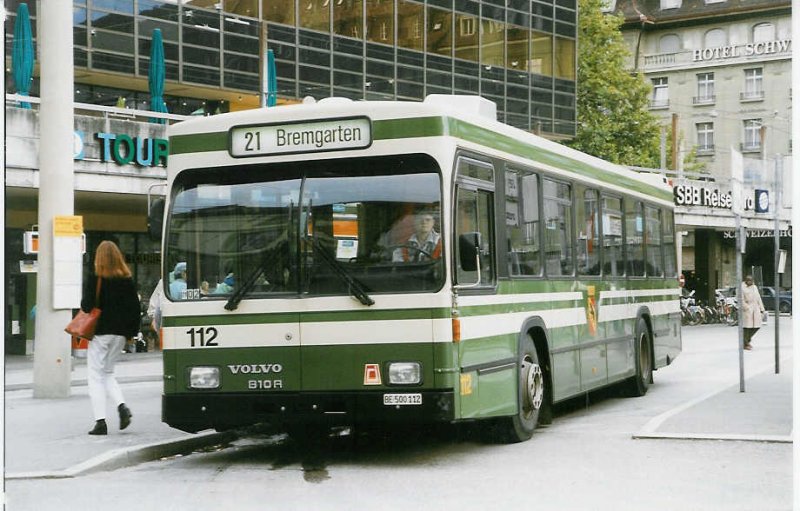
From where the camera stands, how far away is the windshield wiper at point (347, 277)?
1003cm

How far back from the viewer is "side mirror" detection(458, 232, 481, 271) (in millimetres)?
10023

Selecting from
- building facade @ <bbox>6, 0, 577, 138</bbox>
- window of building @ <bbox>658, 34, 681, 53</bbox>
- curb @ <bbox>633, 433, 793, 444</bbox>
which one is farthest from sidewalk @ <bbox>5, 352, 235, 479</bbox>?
window of building @ <bbox>658, 34, 681, 53</bbox>

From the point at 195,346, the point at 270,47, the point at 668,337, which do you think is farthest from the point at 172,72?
the point at 195,346

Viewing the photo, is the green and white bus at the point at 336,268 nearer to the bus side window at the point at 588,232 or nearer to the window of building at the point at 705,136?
the bus side window at the point at 588,232

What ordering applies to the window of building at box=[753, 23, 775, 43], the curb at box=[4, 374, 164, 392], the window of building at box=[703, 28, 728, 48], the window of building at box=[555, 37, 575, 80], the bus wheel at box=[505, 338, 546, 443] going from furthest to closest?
the window of building at box=[555, 37, 575, 80], the window of building at box=[703, 28, 728, 48], the window of building at box=[753, 23, 775, 43], the curb at box=[4, 374, 164, 392], the bus wheel at box=[505, 338, 546, 443]

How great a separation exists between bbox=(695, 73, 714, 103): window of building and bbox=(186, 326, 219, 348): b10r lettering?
3597 centimetres

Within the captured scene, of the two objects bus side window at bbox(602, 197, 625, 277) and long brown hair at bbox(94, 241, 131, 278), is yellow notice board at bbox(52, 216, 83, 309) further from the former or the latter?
bus side window at bbox(602, 197, 625, 277)

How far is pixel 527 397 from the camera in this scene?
38.8 feet

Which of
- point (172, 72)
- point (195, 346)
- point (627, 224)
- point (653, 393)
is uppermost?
point (172, 72)

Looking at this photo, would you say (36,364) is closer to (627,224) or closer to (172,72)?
(627,224)

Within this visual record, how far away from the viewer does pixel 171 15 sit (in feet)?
111

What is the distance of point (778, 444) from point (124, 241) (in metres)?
24.2

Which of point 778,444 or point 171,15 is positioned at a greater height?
point 171,15

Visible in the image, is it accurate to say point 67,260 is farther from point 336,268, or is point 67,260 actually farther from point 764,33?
point 764,33
